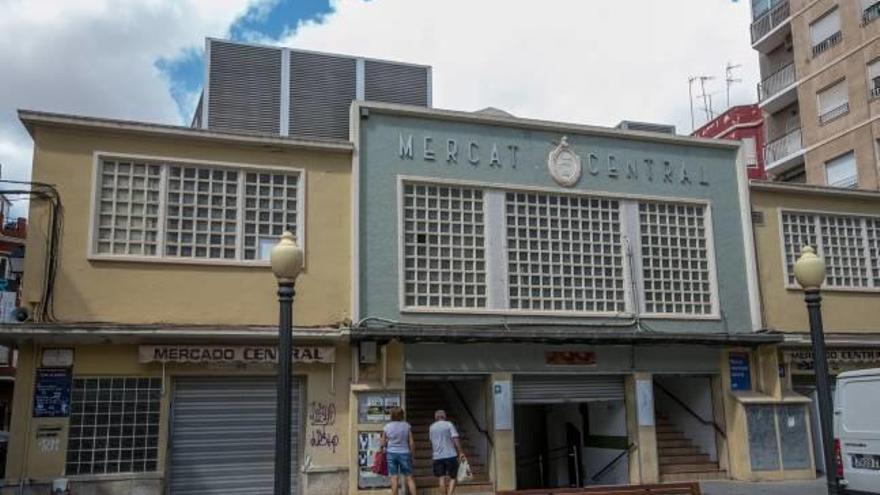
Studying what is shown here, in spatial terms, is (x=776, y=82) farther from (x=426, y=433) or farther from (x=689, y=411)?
(x=426, y=433)

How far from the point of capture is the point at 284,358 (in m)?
8.34

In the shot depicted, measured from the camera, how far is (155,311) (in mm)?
13062

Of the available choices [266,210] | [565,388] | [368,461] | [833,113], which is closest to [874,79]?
[833,113]

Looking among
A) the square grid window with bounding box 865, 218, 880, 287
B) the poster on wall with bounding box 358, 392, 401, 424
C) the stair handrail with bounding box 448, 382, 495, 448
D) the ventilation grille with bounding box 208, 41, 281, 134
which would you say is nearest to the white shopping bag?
the stair handrail with bounding box 448, 382, 495, 448

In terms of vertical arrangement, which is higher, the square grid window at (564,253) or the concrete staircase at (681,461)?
the square grid window at (564,253)

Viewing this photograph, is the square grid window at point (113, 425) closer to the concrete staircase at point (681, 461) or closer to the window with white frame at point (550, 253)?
the window with white frame at point (550, 253)

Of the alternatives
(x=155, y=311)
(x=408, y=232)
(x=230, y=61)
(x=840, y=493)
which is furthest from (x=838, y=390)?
(x=230, y=61)

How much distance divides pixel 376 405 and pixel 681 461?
20.4ft

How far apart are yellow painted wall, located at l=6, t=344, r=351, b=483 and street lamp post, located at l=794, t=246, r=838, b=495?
7.19 m

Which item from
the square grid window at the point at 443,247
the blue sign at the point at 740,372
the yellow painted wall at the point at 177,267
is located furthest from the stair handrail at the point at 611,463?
the yellow painted wall at the point at 177,267

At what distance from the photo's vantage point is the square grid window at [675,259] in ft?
52.9

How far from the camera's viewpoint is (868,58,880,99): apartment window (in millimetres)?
25491

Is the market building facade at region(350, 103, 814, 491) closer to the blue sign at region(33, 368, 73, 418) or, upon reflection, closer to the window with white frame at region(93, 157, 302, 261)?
the window with white frame at region(93, 157, 302, 261)

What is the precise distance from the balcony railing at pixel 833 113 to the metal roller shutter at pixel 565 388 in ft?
53.6
